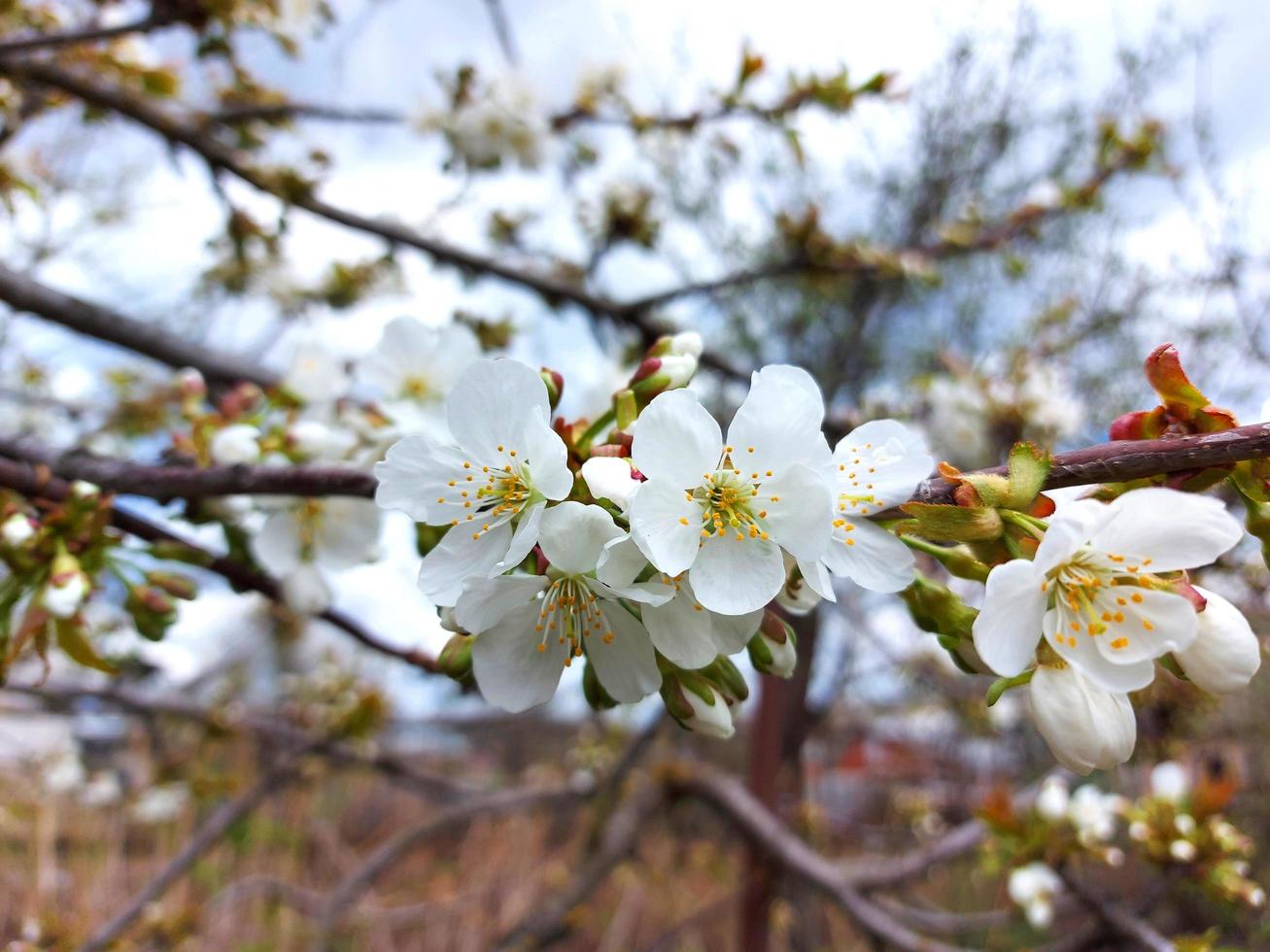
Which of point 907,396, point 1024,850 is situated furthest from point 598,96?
point 1024,850

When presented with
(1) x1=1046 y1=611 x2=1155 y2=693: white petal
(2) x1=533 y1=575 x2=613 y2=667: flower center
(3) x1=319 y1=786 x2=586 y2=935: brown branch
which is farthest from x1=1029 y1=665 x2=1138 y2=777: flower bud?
(3) x1=319 y1=786 x2=586 y2=935: brown branch

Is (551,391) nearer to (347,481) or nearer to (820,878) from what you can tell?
(347,481)

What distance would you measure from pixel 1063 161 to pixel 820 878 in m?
4.95

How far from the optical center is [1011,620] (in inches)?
22.4

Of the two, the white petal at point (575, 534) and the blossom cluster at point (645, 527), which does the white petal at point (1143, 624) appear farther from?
the white petal at point (575, 534)

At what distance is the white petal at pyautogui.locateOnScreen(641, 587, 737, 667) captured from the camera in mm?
579

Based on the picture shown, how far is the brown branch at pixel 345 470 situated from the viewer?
55cm

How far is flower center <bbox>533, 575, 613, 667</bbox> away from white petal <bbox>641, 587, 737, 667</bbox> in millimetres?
82

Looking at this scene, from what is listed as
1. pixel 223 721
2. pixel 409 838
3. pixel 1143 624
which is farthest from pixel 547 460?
pixel 409 838

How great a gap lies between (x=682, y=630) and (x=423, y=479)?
0.27 meters

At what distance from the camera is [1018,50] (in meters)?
4.84

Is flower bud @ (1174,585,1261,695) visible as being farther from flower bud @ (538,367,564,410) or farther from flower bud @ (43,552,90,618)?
flower bud @ (43,552,90,618)

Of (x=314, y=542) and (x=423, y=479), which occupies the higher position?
(x=423, y=479)

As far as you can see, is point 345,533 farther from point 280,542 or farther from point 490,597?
point 490,597
